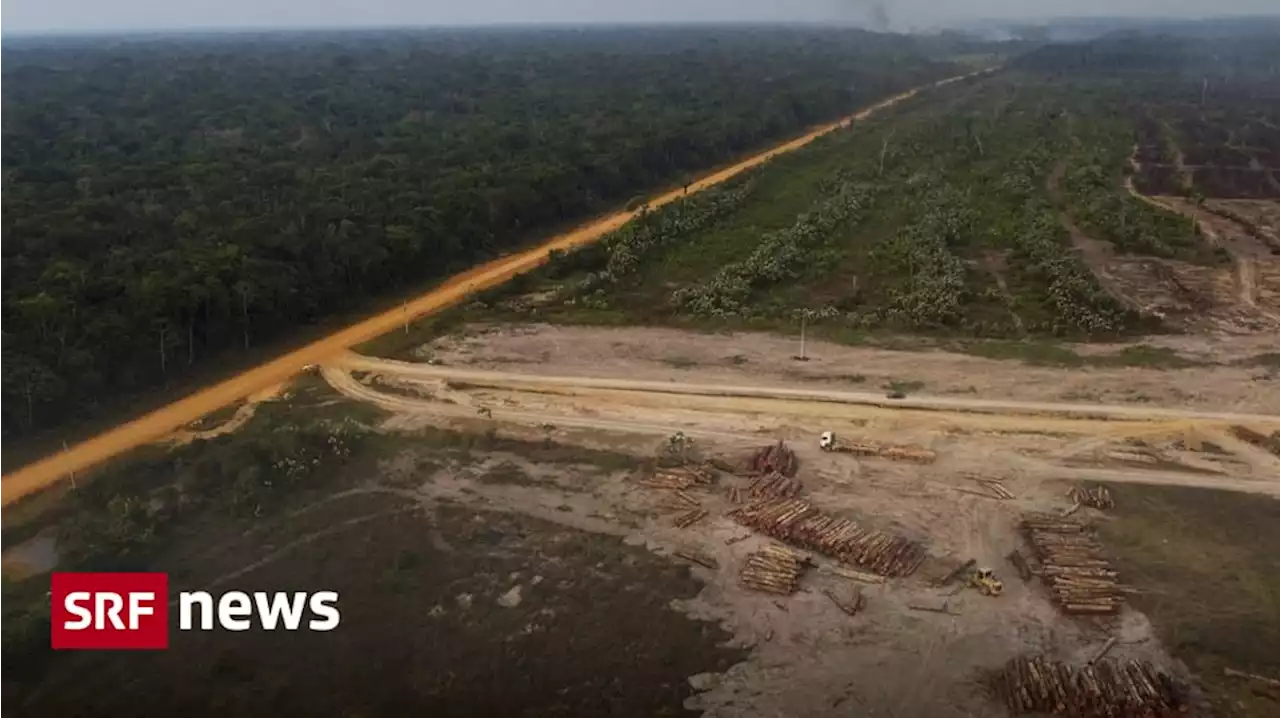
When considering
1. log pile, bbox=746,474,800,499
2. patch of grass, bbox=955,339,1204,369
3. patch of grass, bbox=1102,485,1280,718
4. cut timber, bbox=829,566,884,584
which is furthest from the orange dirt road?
patch of grass, bbox=1102,485,1280,718

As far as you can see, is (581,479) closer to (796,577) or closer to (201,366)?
(796,577)

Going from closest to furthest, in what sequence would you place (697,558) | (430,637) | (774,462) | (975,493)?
(430,637) < (697,558) < (975,493) < (774,462)

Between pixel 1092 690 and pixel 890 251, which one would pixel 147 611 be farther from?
pixel 890 251

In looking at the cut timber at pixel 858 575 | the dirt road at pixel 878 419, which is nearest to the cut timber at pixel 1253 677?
the cut timber at pixel 858 575

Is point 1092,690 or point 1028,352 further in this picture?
point 1028,352

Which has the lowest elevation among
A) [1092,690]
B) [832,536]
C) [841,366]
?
[1092,690]

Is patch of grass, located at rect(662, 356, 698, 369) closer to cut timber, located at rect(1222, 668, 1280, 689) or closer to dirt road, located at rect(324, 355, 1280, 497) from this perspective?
dirt road, located at rect(324, 355, 1280, 497)

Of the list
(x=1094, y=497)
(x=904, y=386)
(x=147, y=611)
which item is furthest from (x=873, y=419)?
(x=147, y=611)
